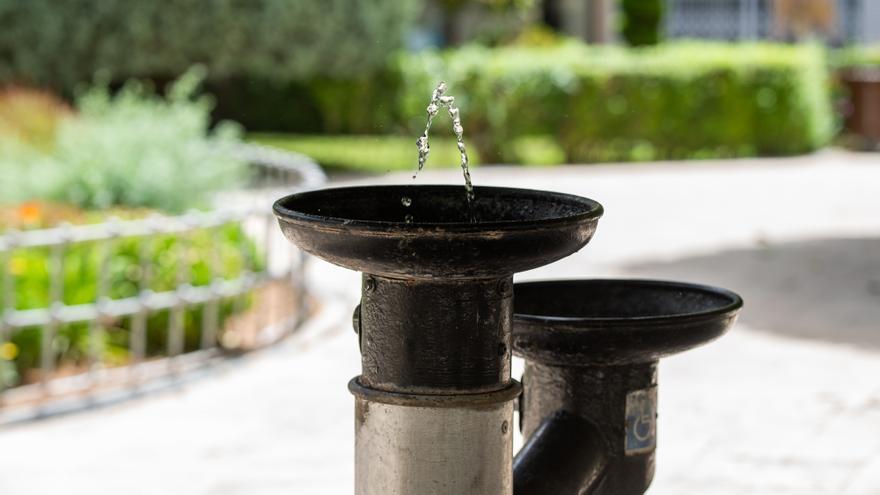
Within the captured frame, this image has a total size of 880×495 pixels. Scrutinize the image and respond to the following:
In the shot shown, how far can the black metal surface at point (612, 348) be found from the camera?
271 centimetres

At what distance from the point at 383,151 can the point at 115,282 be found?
11510mm

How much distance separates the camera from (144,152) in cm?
835

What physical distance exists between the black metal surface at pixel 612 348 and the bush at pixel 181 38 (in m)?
12.7

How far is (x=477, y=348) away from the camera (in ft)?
7.63

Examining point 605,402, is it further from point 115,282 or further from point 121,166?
point 121,166

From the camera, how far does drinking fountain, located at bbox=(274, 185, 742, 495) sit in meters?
2.24

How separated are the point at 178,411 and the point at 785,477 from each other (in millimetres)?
2406

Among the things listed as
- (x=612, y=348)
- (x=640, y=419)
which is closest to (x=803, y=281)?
(x=640, y=419)

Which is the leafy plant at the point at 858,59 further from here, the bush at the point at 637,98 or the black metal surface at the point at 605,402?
the black metal surface at the point at 605,402

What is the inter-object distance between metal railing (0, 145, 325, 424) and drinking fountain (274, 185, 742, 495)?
3.15 m

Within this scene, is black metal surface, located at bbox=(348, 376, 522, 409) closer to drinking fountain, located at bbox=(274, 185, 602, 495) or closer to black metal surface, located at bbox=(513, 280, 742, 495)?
drinking fountain, located at bbox=(274, 185, 602, 495)

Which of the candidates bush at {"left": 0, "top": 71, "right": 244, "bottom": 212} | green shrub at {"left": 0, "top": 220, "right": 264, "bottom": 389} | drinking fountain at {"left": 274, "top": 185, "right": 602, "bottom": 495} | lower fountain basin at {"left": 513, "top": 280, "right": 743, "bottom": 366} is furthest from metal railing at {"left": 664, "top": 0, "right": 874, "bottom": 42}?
drinking fountain at {"left": 274, "top": 185, "right": 602, "bottom": 495}

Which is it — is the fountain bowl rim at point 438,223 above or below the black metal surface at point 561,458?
above

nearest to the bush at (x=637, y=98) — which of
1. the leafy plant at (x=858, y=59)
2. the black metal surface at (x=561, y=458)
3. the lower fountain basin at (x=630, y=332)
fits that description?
the leafy plant at (x=858, y=59)
